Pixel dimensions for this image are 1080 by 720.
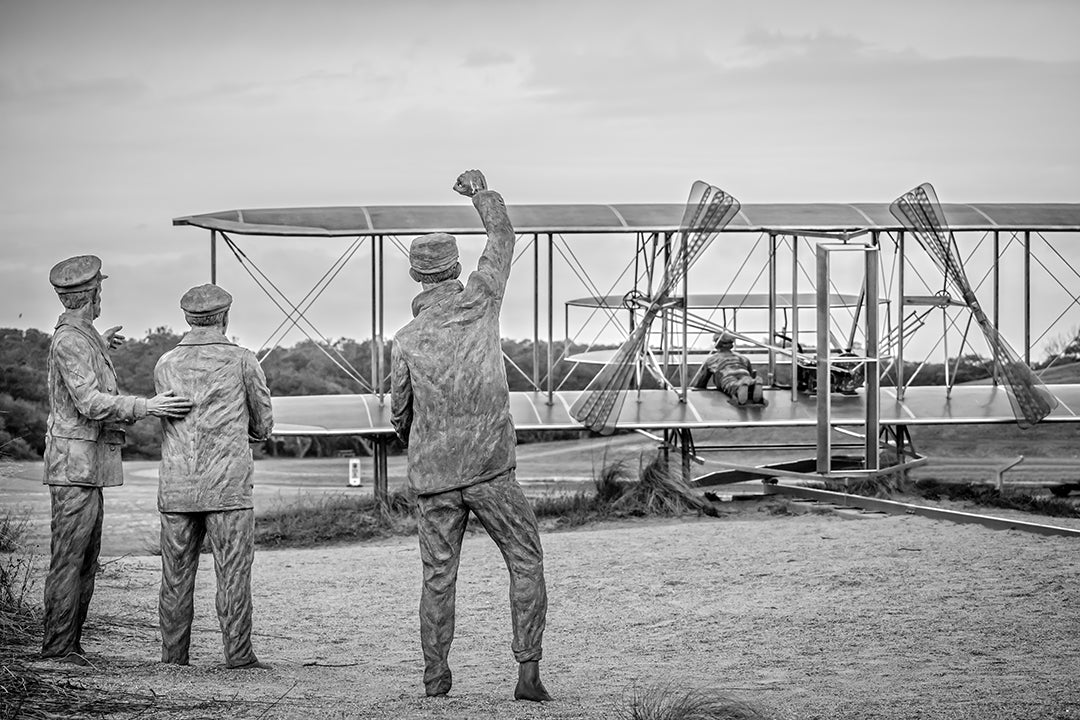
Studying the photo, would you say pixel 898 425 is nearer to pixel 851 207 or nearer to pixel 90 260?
pixel 851 207

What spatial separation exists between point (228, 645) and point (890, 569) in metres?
5.96

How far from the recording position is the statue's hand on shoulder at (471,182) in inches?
310

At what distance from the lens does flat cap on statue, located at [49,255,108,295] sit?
28.1 ft

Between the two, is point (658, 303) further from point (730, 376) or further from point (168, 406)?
point (168, 406)

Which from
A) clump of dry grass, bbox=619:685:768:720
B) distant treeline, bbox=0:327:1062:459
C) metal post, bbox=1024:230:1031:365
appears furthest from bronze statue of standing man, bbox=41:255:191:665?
metal post, bbox=1024:230:1031:365

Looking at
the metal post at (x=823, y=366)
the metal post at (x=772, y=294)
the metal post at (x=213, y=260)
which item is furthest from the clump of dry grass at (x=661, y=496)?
the metal post at (x=213, y=260)

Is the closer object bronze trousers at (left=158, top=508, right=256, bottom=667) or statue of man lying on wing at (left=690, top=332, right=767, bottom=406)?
bronze trousers at (left=158, top=508, right=256, bottom=667)

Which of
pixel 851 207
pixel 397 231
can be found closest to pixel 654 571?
pixel 397 231

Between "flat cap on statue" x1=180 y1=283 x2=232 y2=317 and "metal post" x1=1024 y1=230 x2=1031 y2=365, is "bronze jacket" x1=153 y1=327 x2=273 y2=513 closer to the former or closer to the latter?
"flat cap on statue" x1=180 y1=283 x2=232 y2=317

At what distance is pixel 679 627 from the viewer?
1035 cm

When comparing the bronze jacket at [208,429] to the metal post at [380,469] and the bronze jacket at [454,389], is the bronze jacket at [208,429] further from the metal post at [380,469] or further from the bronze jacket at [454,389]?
the metal post at [380,469]

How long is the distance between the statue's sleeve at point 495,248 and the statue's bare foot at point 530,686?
192cm

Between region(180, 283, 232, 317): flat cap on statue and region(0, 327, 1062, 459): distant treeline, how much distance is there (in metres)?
5.79

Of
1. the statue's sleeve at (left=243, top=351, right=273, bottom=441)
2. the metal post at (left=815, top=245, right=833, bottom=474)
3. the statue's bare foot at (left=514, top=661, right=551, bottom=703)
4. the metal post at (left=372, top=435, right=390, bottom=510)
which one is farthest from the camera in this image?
the metal post at (left=372, top=435, right=390, bottom=510)
